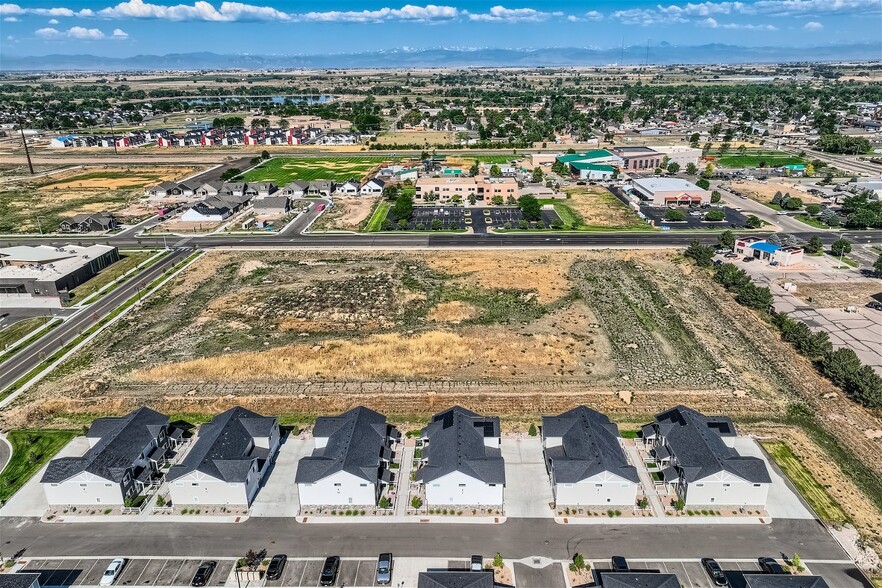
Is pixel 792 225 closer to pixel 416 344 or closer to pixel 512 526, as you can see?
pixel 416 344

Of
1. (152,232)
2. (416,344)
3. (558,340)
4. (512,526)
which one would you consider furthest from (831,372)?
(152,232)

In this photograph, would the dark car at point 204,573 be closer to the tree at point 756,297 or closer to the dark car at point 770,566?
the dark car at point 770,566

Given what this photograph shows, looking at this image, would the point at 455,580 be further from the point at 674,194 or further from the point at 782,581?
the point at 674,194

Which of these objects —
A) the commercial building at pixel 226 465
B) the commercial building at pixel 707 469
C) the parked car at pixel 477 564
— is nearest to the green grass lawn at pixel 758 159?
the commercial building at pixel 707 469

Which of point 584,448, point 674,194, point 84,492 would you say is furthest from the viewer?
point 674,194

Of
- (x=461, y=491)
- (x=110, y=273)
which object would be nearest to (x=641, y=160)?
(x=110, y=273)

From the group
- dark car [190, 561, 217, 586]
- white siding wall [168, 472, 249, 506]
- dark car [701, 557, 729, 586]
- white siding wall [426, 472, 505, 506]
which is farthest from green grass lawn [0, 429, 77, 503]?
dark car [701, 557, 729, 586]
